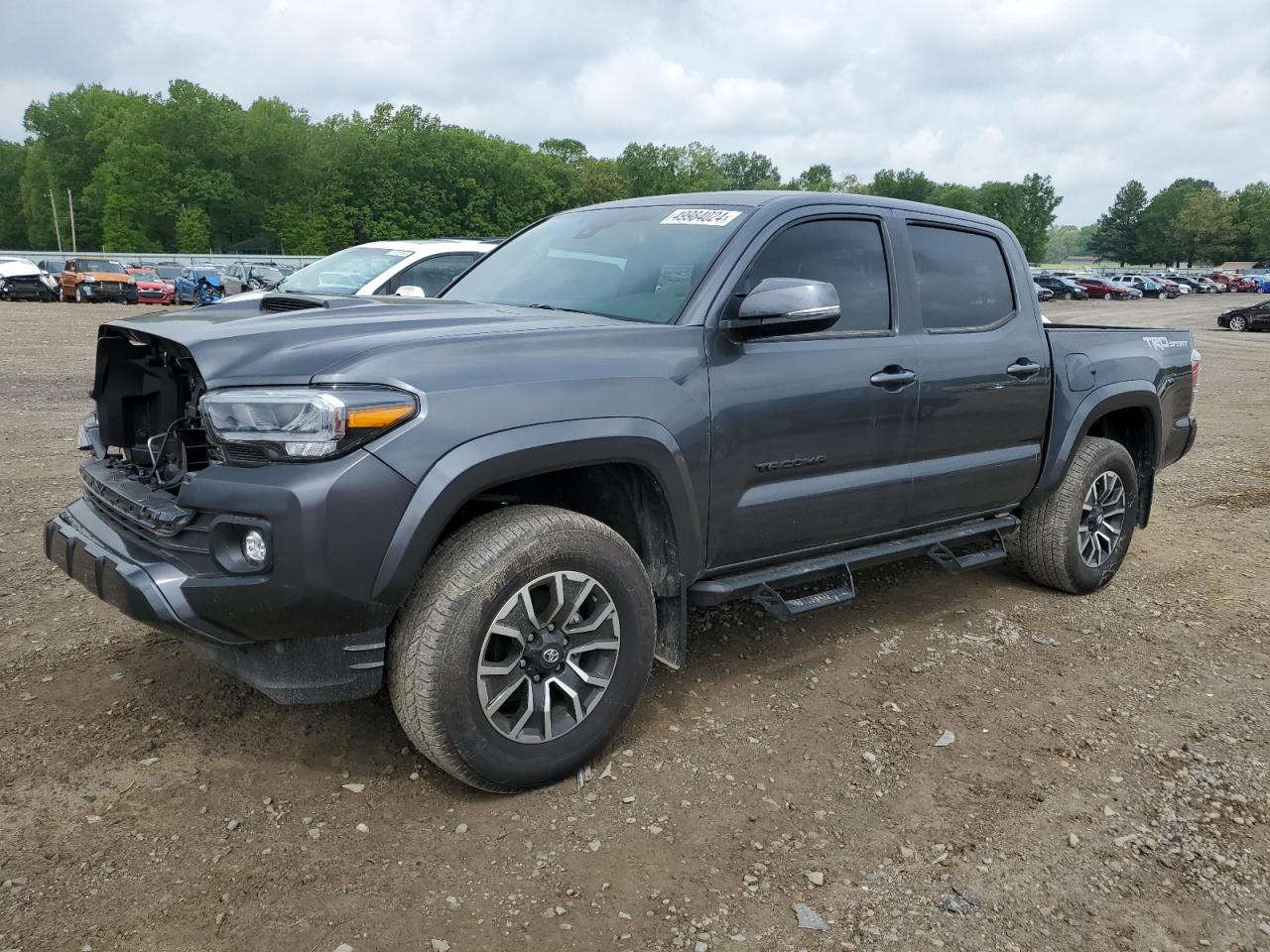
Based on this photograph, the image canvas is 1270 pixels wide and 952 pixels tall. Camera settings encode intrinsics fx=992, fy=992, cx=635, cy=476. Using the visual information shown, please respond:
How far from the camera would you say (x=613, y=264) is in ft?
12.5

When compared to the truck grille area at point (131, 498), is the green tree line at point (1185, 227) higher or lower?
higher

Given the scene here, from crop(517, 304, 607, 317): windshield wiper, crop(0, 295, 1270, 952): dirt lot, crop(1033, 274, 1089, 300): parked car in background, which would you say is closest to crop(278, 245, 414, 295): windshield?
crop(0, 295, 1270, 952): dirt lot

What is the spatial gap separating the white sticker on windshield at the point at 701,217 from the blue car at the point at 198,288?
83.8 feet

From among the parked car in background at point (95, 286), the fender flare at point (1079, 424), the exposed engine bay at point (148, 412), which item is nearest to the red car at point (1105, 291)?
the parked car in background at point (95, 286)

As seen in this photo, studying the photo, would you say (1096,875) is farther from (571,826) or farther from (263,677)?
(263,677)

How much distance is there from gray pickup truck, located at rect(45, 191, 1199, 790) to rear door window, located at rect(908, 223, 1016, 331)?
Result: 0.05ft

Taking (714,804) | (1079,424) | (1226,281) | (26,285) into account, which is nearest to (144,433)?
(714,804)

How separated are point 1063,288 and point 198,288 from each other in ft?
142

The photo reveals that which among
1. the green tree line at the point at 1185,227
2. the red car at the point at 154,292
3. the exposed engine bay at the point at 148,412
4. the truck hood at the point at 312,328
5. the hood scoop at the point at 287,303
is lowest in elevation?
the exposed engine bay at the point at 148,412

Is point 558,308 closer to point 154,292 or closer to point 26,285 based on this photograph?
point 154,292

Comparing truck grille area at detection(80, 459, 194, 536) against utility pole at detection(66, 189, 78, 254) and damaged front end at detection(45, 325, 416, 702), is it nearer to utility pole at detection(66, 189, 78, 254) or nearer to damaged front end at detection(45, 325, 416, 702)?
damaged front end at detection(45, 325, 416, 702)

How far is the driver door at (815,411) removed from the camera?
3.37 metres

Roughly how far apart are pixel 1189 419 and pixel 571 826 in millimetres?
4560

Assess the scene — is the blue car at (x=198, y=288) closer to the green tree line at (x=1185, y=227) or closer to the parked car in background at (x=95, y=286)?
the parked car in background at (x=95, y=286)
